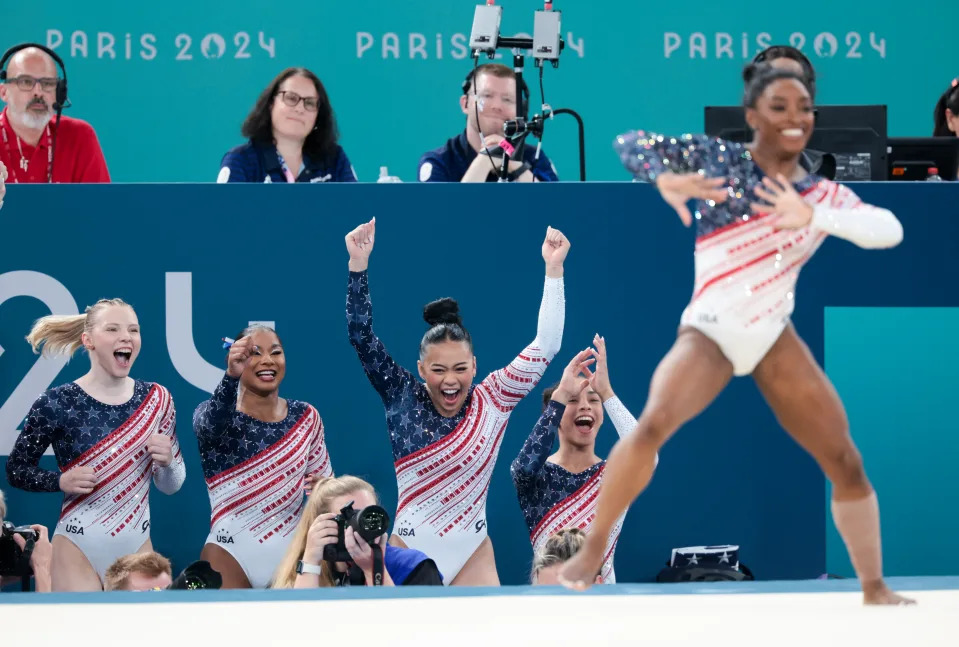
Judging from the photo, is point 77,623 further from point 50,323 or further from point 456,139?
point 456,139

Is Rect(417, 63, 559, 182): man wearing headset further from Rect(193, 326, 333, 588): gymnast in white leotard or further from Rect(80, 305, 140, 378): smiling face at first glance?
Rect(80, 305, 140, 378): smiling face

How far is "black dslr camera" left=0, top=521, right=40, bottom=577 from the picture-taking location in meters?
4.67

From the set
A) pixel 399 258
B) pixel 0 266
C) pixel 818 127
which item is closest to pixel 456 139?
pixel 399 258

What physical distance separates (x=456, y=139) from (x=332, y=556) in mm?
2123

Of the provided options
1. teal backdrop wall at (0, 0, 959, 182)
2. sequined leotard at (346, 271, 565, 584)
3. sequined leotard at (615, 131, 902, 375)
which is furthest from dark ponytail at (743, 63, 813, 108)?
teal backdrop wall at (0, 0, 959, 182)

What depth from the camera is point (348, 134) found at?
296 inches

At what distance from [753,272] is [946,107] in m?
3.38

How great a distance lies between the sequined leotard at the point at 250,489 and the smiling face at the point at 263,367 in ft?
0.48

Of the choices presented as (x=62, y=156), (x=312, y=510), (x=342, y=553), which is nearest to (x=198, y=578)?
(x=342, y=553)

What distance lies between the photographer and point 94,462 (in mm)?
4926

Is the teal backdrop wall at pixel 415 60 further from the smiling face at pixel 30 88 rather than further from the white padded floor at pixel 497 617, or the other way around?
the white padded floor at pixel 497 617

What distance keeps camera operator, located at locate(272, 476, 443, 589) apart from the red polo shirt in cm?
199

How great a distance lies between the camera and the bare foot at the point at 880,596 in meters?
3.23

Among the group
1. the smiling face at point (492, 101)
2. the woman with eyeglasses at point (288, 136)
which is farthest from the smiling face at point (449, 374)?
the smiling face at point (492, 101)
